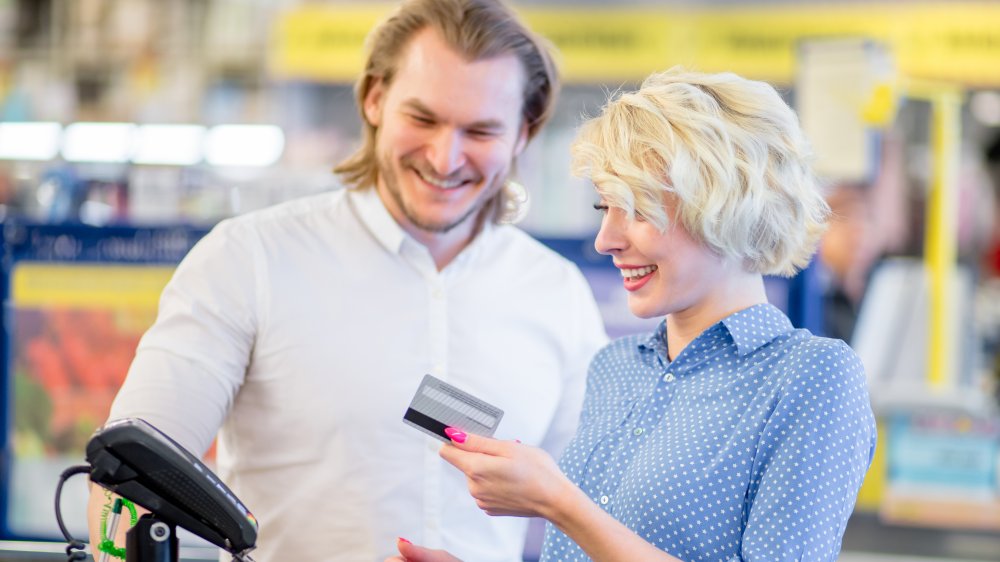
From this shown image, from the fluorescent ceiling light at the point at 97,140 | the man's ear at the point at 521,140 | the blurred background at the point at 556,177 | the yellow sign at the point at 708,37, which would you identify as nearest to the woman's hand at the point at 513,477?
the blurred background at the point at 556,177

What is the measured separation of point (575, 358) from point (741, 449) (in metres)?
0.84

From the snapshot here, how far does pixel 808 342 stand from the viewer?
1355 millimetres

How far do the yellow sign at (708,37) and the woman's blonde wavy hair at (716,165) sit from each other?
6.02 metres

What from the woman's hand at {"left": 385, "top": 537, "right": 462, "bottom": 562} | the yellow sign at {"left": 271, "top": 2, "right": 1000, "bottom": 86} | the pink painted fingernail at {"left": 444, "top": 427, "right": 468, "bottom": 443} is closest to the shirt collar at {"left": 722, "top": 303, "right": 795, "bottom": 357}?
the pink painted fingernail at {"left": 444, "top": 427, "right": 468, "bottom": 443}

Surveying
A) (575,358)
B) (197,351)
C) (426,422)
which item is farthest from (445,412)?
(575,358)

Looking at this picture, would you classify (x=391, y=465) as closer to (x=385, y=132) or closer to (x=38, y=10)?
(x=385, y=132)

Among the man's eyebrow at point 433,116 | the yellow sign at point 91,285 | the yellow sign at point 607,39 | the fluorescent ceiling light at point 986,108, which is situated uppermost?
the yellow sign at point 607,39

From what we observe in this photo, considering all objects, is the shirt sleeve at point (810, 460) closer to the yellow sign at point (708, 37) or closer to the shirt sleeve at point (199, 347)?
the shirt sleeve at point (199, 347)

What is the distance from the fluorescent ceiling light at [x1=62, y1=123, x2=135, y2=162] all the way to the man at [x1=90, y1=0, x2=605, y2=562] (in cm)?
561

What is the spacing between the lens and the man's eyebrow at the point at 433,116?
75.0 inches

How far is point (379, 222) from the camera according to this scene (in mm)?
2035

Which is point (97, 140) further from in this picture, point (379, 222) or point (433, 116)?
point (433, 116)

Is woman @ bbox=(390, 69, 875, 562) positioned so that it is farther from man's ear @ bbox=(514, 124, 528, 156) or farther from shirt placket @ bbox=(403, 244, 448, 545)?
man's ear @ bbox=(514, 124, 528, 156)

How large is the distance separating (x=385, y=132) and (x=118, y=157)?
5660 mm
